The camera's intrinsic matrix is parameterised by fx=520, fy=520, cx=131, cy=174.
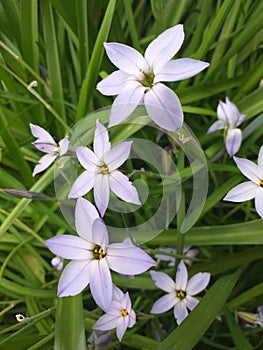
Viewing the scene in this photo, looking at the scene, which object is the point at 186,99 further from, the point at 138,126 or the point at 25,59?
the point at 25,59

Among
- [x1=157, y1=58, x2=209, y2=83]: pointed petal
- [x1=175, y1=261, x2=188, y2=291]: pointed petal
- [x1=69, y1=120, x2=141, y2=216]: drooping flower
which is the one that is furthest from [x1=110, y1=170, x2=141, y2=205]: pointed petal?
[x1=175, y1=261, x2=188, y2=291]: pointed petal

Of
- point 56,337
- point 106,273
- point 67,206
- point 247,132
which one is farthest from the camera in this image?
point 247,132

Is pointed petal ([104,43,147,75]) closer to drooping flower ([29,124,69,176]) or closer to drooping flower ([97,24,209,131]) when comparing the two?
drooping flower ([97,24,209,131])

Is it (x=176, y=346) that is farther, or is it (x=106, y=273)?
(x=176, y=346)

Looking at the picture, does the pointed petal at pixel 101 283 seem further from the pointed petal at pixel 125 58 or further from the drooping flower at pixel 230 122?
the drooping flower at pixel 230 122

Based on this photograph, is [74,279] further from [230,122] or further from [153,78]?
[230,122]

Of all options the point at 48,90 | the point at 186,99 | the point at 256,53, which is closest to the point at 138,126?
the point at 186,99
